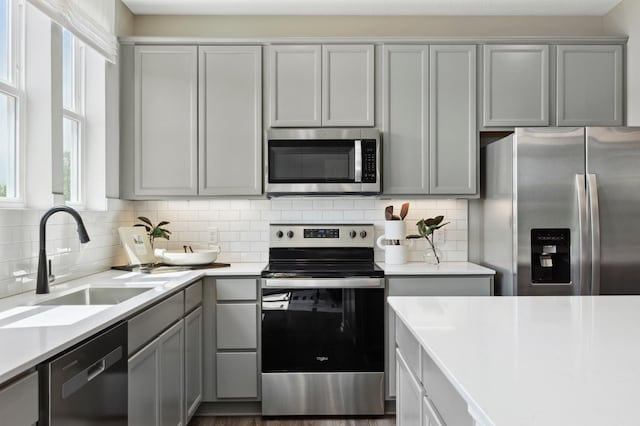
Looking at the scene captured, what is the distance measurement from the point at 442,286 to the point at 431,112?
1191 millimetres

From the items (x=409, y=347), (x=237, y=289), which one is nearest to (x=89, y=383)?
(x=409, y=347)

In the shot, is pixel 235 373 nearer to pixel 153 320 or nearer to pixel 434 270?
pixel 153 320

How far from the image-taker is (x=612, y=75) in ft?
9.89

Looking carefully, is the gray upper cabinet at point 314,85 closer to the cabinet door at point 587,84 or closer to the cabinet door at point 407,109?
the cabinet door at point 407,109

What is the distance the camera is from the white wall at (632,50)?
2916 millimetres

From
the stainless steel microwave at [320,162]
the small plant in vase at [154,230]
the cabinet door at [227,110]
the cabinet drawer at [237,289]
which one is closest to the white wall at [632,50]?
the stainless steel microwave at [320,162]

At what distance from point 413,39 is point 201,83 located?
1499 mm

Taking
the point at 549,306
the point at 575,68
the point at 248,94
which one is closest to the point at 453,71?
the point at 575,68

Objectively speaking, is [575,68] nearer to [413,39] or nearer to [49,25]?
[413,39]

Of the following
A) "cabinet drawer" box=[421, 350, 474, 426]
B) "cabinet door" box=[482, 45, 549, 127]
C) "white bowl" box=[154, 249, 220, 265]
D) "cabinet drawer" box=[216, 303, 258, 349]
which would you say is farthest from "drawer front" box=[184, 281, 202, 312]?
"cabinet door" box=[482, 45, 549, 127]

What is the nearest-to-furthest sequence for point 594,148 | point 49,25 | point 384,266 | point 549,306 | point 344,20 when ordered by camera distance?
point 549,306
point 49,25
point 594,148
point 384,266
point 344,20

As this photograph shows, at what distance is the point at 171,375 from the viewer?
2.24 m

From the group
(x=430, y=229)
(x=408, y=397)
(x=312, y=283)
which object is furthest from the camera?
(x=430, y=229)

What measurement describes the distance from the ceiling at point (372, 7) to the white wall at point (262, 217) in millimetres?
1414
